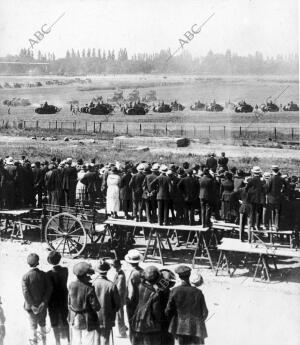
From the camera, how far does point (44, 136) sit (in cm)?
4656

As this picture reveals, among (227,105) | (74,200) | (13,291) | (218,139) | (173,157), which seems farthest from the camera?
(227,105)

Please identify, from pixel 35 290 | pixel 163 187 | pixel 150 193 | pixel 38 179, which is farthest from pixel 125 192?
pixel 35 290

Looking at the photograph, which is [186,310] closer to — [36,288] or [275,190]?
[36,288]

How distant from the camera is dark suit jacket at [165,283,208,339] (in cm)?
694

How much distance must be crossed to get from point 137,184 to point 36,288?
6.71m

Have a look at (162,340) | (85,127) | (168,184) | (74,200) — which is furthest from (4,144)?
(162,340)

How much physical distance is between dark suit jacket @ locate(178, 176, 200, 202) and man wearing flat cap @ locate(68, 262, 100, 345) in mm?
6485

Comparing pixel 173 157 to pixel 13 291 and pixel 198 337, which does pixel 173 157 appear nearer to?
pixel 13 291

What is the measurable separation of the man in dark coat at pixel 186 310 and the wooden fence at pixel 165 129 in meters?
37.7

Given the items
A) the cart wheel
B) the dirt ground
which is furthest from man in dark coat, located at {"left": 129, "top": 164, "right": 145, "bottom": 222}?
the dirt ground

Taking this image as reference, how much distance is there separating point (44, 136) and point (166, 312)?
41.1 metres

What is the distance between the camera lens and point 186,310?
695 cm

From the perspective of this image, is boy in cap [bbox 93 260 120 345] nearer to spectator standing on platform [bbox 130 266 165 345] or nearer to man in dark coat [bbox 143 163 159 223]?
spectator standing on platform [bbox 130 266 165 345]

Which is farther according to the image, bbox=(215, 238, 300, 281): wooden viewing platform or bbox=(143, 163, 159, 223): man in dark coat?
bbox=(143, 163, 159, 223): man in dark coat
